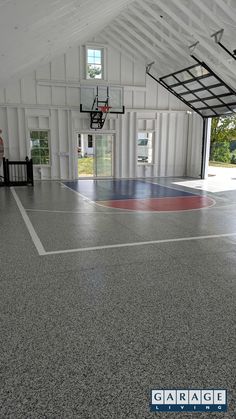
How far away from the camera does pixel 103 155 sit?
576 inches

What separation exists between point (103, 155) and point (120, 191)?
428cm

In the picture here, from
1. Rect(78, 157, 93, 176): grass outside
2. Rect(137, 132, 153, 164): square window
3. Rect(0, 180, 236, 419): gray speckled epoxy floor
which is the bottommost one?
Rect(0, 180, 236, 419): gray speckled epoxy floor

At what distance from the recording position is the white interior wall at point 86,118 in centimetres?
1310

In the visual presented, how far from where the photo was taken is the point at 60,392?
1986 mm

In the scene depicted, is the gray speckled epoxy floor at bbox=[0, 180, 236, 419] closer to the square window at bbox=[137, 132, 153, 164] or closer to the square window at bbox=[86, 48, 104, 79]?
the square window at bbox=[137, 132, 153, 164]

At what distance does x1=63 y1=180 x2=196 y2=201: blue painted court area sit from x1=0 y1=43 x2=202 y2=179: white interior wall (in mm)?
2146

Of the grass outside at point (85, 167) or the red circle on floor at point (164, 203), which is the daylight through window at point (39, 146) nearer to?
the grass outside at point (85, 167)

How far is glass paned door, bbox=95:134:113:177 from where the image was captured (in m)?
14.4

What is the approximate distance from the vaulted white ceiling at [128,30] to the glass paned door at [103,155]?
12.2ft

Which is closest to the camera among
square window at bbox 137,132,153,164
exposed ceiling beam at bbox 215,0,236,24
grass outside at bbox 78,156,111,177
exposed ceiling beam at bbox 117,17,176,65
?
exposed ceiling beam at bbox 215,0,236,24

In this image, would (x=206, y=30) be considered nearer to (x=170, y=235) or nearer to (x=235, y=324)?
(x=170, y=235)

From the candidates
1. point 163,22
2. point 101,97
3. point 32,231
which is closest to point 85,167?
point 101,97

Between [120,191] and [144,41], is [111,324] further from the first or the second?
[144,41]

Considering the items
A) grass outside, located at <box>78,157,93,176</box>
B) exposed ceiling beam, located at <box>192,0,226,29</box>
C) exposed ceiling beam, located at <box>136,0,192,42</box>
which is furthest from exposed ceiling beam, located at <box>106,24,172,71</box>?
grass outside, located at <box>78,157,93,176</box>
